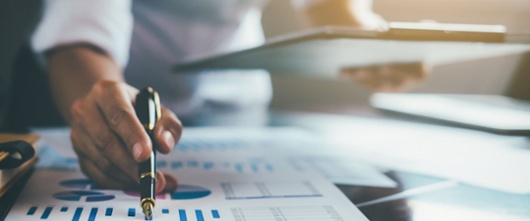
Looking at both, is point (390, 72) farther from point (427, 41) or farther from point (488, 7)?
point (488, 7)

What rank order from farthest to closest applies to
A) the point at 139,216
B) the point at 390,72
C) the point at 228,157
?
the point at 390,72
the point at 228,157
the point at 139,216

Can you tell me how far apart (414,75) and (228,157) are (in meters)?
0.36

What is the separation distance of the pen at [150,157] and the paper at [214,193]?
15mm

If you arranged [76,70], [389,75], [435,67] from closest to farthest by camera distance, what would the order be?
[76,70]
[389,75]
[435,67]

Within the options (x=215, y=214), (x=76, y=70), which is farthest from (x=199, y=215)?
→ (x=76, y=70)

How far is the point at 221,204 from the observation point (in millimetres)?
354

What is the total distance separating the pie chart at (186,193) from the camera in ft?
1.22

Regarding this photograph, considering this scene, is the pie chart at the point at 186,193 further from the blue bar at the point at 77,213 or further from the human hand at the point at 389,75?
the human hand at the point at 389,75

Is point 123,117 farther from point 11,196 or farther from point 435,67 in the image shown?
point 435,67

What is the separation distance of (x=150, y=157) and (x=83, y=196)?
0.22 feet

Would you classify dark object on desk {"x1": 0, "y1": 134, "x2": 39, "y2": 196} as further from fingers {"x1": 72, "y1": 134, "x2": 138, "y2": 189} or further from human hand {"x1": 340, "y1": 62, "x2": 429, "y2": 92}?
human hand {"x1": 340, "y1": 62, "x2": 429, "y2": 92}

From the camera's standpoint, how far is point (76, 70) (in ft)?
1.85

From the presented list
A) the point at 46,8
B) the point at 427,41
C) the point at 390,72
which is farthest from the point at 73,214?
the point at 390,72

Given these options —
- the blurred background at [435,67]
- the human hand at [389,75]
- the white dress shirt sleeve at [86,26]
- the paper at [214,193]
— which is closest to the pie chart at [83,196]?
the paper at [214,193]
